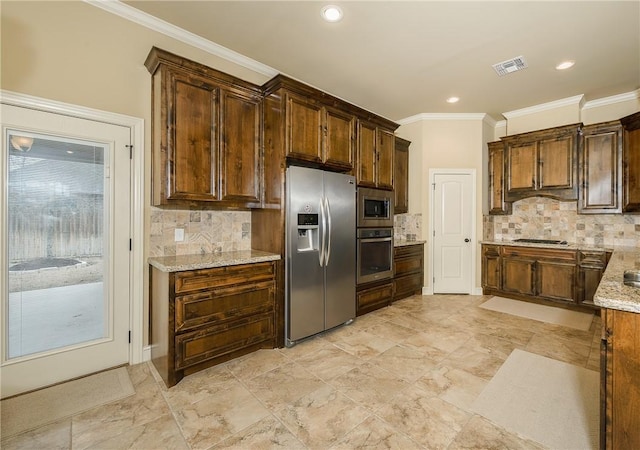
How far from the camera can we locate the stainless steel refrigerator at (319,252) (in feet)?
9.58

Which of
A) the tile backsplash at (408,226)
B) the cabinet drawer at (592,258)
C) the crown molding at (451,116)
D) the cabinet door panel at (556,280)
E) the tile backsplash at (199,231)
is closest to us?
the tile backsplash at (199,231)

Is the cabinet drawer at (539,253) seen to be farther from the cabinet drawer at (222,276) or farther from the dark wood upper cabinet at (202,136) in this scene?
the dark wood upper cabinet at (202,136)

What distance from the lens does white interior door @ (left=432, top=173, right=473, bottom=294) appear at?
4953mm

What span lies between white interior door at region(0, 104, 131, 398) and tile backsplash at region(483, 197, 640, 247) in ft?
17.4

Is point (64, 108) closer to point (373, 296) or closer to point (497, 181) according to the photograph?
point (373, 296)

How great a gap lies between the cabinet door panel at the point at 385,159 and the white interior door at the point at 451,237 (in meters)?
1.21

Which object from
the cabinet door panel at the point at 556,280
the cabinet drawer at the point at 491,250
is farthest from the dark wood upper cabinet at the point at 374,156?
the cabinet door panel at the point at 556,280

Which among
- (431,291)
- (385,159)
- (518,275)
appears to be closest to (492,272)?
(518,275)

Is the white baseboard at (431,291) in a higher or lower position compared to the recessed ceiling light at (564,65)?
lower

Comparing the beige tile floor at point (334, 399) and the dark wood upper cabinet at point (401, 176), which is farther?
the dark wood upper cabinet at point (401, 176)

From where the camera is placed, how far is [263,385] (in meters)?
2.27

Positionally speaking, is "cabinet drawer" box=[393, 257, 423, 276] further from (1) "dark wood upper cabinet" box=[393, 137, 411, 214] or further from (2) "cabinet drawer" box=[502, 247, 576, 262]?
(2) "cabinet drawer" box=[502, 247, 576, 262]

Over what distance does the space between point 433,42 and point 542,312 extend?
3.85 meters

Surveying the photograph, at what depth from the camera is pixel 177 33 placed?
275cm
